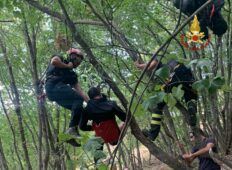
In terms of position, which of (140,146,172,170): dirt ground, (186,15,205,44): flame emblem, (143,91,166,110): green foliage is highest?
(186,15,205,44): flame emblem

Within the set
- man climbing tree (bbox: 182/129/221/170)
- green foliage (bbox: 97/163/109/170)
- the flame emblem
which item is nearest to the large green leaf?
the flame emblem

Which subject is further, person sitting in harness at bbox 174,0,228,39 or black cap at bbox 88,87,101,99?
black cap at bbox 88,87,101,99

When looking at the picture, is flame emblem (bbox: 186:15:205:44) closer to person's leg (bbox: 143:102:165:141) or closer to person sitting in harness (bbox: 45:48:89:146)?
person sitting in harness (bbox: 45:48:89:146)

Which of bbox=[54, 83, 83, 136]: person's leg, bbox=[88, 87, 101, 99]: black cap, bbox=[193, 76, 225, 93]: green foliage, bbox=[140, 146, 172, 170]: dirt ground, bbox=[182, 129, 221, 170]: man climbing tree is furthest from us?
bbox=[140, 146, 172, 170]: dirt ground

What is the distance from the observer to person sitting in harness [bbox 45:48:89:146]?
201 inches

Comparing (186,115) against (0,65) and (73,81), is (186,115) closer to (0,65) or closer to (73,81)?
(73,81)

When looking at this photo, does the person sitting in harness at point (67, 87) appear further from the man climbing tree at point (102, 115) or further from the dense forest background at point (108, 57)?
the dense forest background at point (108, 57)

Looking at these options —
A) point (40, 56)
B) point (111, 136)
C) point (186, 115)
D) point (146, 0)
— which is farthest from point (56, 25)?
point (186, 115)

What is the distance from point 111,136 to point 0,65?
5.92 meters

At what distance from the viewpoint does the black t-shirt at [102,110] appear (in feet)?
16.3

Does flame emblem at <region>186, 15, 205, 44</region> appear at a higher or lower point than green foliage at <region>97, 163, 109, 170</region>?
higher

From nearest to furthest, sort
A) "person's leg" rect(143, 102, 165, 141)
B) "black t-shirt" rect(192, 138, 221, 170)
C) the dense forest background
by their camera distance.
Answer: the dense forest background
"person's leg" rect(143, 102, 165, 141)
"black t-shirt" rect(192, 138, 221, 170)

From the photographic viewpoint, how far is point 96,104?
5.00 meters

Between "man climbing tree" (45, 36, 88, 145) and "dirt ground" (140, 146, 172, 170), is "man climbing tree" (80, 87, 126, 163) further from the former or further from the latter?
"dirt ground" (140, 146, 172, 170)
